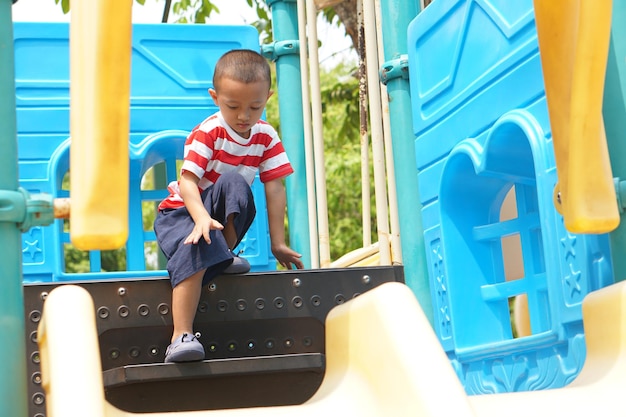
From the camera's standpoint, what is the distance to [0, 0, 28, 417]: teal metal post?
165cm

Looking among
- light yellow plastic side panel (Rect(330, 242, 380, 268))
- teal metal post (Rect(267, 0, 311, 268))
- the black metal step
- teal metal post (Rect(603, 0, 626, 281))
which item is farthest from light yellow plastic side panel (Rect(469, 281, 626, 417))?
light yellow plastic side panel (Rect(330, 242, 380, 268))

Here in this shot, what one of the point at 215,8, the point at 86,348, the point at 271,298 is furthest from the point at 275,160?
the point at 215,8

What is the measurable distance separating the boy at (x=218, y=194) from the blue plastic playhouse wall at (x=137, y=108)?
1.25 metres

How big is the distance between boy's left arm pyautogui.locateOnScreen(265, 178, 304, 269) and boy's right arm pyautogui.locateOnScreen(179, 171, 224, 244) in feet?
→ 1.13

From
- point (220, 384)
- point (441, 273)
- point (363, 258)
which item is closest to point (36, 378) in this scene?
point (220, 384)

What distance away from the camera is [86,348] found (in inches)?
64.8

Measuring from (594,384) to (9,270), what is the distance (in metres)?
1.08

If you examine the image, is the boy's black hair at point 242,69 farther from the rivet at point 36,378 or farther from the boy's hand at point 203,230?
the rivet at point 36,378

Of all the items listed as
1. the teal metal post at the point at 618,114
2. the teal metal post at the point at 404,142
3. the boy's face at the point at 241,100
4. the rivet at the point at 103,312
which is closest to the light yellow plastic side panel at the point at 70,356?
the rivet at the point at 103,312

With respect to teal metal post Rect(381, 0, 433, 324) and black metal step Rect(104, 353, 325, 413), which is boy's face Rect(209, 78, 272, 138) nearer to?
black metal step Rect(104, 353, 325, 413)

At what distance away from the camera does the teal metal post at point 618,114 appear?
6.72 feet

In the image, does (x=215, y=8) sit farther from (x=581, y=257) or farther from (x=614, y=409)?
(x=614, y=409)

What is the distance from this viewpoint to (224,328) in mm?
2314

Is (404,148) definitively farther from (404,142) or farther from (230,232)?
(230,232)
